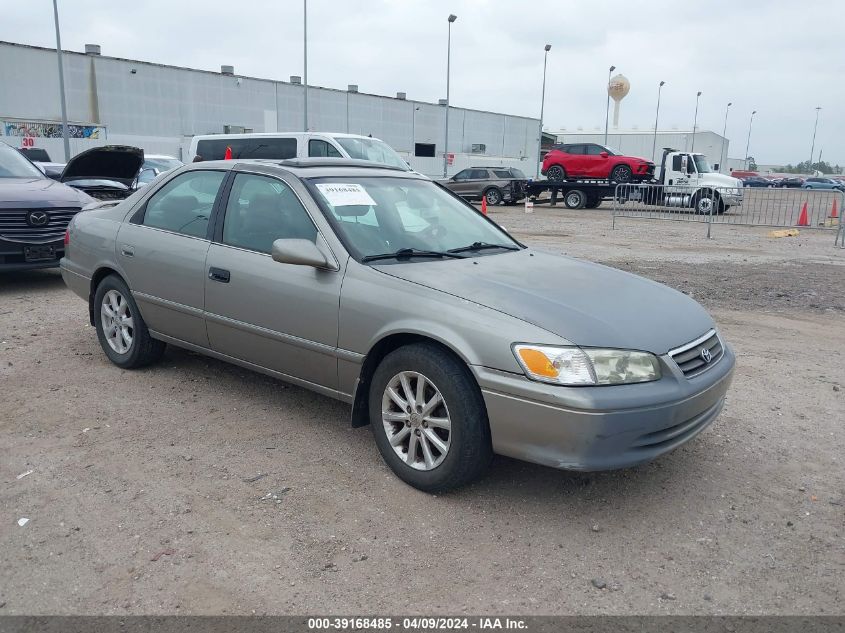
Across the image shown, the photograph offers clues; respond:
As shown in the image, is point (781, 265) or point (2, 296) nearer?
point (2, 296)

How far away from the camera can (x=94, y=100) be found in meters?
35.0

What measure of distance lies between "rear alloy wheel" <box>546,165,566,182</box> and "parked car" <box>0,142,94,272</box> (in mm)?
23325

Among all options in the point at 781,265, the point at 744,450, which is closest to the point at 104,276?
the point at 744,450

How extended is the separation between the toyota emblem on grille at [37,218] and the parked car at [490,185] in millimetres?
21969

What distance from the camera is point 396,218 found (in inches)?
166

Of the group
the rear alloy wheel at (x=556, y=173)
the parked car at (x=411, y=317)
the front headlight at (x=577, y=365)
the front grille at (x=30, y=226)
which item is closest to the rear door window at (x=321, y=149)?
the front grille at (x=30, y=226)

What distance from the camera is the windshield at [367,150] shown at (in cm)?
1557

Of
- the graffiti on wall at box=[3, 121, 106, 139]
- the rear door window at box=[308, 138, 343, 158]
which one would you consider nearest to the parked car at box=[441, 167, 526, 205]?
the rear door window at box=[308, 138, 343, 158]

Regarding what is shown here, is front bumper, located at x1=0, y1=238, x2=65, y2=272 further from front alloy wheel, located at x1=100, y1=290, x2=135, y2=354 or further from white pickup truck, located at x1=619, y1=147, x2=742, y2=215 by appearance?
white pickup truck, located at x1=619, y1=147, x2=742, y2=215

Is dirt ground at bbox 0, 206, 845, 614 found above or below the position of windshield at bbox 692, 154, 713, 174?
below

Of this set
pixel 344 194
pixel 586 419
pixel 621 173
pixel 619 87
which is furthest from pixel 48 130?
pixel 619 87

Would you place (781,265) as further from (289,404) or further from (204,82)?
(204,82)

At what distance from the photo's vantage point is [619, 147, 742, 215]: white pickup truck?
68.0 ft

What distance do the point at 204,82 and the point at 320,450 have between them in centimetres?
3949
